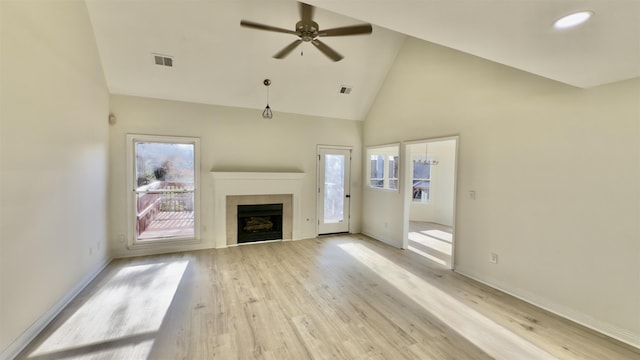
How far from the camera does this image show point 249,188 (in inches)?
207

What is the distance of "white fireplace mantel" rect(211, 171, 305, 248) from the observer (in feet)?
16.5

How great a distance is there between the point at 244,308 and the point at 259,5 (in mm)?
3834

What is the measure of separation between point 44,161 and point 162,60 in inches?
87.9

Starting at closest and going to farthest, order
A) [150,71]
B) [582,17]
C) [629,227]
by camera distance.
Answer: [582,17], [629,227], [150,71]

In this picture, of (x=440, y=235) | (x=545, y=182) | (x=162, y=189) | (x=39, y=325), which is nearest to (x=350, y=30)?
(x=545, y=182)

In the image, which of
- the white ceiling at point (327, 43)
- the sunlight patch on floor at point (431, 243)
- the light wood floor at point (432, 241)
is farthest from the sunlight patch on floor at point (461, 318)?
the white ceiling at point (327, 43)

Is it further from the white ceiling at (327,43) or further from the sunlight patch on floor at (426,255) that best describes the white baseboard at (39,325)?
the sunlight patch on floor at (426,255)

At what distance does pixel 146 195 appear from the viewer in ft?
15.4

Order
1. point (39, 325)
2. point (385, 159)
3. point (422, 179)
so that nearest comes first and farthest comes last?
point (39, 325) → point (385, 159) → point (422, 179)

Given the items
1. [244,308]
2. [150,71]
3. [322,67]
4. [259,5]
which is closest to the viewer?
[244,308]

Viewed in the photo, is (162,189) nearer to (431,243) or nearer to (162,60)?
(162,60)

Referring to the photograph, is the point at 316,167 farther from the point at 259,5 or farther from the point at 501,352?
the point at 501,352

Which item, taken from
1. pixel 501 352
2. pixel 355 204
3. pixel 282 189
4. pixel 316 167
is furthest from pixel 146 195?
pixel 501 352

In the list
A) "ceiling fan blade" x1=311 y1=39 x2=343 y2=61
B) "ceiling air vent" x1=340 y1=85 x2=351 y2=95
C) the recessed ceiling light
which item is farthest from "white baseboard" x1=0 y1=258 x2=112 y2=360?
"ceiling air vent" x1=340 y1=85 x2=351 y2=95
